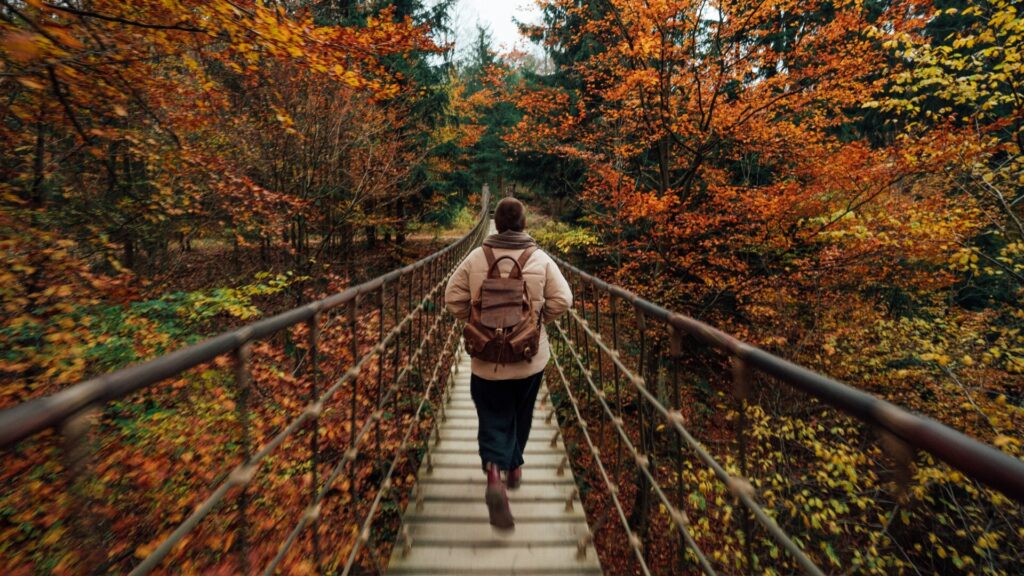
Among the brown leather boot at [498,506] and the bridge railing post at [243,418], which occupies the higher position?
the bridge railing post at [243,418]

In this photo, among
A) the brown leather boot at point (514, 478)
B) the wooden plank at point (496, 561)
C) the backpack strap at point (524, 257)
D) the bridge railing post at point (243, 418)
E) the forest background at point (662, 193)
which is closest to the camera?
the bridge railing post at point (243, 418)

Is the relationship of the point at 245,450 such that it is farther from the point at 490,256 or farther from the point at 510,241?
the point at 510,241

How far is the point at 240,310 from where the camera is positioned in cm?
520

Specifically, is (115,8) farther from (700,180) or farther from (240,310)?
(700,180)

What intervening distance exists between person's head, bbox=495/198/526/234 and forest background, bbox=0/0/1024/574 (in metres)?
2.29

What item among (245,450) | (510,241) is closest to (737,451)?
(510,241)

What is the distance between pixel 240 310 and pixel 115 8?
10.4 feet

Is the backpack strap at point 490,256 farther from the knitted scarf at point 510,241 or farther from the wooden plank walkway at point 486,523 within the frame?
the wooden plank walkway at point 486,523

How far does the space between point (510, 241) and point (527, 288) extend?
27 centimetres

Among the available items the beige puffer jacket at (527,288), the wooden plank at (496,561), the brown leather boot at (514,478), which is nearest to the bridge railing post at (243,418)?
the wooden plank at (496,561)

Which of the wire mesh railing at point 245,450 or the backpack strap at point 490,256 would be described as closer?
the wire mesh railing at point 245,450

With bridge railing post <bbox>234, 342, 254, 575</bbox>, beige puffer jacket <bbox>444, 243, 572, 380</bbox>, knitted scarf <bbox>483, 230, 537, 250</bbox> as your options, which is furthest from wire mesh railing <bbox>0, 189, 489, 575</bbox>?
knitted scarf <bbox>483, 230, 537, 250</bbox>

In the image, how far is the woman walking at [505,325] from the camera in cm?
207

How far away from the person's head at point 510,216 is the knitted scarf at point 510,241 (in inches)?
1.8
